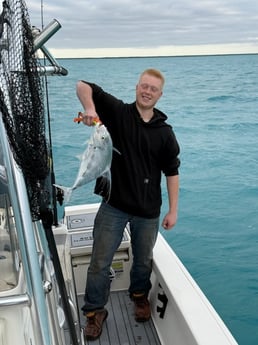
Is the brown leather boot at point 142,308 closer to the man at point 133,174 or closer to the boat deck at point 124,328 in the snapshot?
the boat deck at point 124,328

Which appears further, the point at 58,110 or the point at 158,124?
the point at 58,110

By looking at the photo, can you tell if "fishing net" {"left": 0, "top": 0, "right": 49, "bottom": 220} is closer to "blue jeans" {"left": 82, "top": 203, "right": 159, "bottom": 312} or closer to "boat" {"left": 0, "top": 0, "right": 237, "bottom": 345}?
"boat" {"left": 0, "top": 0, "right": 237, "bottom": 345}

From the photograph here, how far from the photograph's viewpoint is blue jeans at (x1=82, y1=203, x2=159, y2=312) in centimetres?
261

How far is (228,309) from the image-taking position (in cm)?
543

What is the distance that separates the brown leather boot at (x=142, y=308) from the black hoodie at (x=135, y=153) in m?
0.71

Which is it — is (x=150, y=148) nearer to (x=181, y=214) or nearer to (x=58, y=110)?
(x=181, y=214)

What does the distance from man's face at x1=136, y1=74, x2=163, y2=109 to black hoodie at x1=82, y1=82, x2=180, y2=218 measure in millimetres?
96

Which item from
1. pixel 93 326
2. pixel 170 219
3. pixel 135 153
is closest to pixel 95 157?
pixel 135 153

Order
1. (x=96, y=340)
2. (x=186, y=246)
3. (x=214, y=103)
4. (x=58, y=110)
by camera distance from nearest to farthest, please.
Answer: (x=96, y=340)
(x=186, y=246)
(x=58, y=110)
(x=214, y=103)

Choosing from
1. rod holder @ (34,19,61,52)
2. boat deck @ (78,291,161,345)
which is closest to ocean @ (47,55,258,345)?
boat deck @ (78,291,161,345)

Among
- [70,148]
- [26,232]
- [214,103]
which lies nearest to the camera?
[26,232]

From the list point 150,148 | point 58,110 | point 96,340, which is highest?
point 150,148

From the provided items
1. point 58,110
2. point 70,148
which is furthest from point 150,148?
point 58,110

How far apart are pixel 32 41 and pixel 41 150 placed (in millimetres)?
448
